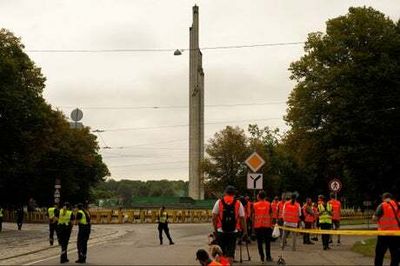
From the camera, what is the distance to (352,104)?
39062mm

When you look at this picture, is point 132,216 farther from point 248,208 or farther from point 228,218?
point 228,218

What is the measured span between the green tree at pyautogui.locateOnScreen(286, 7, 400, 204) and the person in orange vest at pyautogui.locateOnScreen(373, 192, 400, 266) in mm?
24703

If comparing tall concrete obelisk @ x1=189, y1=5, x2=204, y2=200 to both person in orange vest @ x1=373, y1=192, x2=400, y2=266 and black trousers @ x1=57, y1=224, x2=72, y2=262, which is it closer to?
black trousers @ x1=57, y1=224, x2=72, y2=262

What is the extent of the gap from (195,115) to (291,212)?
72108 millimetres

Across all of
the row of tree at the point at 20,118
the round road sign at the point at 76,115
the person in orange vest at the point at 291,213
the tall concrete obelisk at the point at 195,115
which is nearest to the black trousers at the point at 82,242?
the person in orange vest at the point at 291,213

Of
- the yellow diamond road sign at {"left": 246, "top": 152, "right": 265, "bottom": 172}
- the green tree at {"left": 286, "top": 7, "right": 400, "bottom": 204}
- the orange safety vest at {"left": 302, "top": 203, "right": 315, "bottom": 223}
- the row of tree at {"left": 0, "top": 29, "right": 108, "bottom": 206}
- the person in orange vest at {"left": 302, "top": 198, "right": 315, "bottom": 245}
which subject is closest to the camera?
the yellow diamond road sign at {"left": 246, "top": 152, "right": 265, "bottom": 172}

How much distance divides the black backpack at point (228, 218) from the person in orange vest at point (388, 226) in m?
3.11

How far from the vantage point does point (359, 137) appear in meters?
39.4

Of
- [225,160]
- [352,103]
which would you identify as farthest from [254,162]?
[225,160]

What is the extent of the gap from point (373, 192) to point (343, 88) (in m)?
7.02

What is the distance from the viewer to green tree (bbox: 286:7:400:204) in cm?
3828

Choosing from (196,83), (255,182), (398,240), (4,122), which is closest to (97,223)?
(4,122)

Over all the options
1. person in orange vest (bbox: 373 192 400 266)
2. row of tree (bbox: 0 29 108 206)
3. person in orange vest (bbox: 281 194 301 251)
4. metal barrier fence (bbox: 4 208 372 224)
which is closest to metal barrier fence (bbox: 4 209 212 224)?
metal barrier fence (bbox: 4 208 372 224)

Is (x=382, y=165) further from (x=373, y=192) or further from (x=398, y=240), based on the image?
(x=398, y=240)
